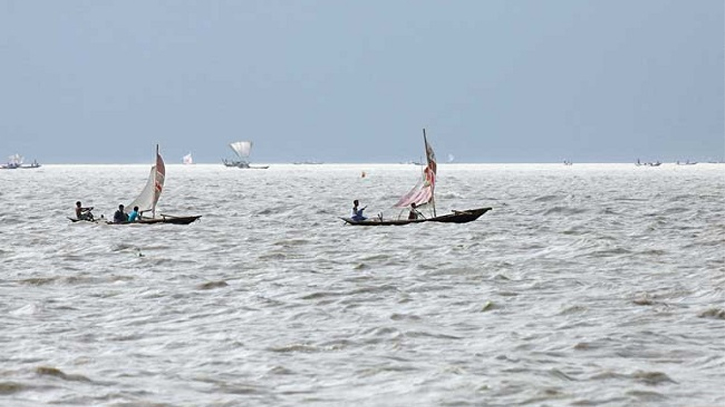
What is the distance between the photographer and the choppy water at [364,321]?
63.9 ft

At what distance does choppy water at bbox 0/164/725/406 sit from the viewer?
1948cm

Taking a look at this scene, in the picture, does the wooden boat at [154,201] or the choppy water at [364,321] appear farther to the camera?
the wooden boat at [154,201]

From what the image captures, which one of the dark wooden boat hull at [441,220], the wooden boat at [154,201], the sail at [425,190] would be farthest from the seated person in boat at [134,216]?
the sail at [425,190]

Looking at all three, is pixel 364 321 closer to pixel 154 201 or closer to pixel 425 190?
pixel 425 190

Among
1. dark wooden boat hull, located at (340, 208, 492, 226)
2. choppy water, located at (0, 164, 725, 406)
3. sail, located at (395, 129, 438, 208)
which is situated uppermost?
sail, located at (395, 129, 438, 208)

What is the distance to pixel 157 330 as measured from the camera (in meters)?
24.8

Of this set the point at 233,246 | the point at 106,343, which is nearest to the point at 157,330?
the point at 106,343

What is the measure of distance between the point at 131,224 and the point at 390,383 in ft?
126

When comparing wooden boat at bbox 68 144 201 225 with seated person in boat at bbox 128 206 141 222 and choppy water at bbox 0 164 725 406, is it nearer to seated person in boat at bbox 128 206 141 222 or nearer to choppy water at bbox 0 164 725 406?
seated person in boat at bbox 128 206 141 222

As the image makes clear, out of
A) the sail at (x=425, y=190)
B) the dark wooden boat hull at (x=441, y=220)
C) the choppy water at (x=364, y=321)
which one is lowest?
the choppy water at (x=364, y=321)

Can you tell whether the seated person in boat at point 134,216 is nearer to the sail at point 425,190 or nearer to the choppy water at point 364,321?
the choppy water at point 364,321

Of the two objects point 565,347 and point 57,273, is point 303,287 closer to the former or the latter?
point 57,273

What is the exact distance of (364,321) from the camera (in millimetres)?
26250

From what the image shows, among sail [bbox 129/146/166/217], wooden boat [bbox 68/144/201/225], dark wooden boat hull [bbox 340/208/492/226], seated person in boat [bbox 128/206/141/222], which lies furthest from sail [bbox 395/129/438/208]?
seated person in boat [bbox 128/206/141/222]
